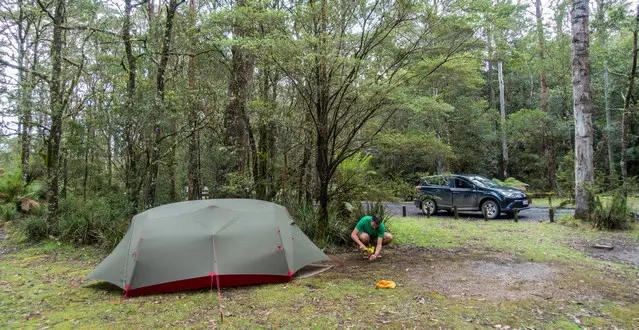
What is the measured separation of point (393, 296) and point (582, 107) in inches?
353

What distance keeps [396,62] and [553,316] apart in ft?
17.3

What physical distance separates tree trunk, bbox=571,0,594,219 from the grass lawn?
2.75m

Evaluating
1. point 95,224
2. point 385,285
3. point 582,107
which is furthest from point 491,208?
point 95,224

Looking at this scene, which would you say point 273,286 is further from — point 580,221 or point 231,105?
point 580,221

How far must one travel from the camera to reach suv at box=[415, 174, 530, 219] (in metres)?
12.1

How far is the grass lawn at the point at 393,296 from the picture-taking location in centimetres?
404

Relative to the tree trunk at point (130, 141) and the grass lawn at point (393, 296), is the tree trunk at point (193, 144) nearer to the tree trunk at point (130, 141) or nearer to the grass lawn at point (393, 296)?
the tree trunk at point (130, 141)

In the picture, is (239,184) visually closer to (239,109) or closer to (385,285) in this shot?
(239,109)

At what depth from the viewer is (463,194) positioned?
12.9m

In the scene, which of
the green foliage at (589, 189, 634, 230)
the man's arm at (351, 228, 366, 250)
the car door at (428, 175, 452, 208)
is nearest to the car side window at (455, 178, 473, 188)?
the car door at (428, 175, 452, 208)

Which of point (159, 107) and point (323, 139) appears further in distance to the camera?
point (159, 107)

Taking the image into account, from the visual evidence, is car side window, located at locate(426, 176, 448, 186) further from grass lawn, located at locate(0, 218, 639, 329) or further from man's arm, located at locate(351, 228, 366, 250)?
man's arm, located at locate(351, 228, 366, 250)

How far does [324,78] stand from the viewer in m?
7.38

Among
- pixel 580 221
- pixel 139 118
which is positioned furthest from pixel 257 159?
pixel 580 221
